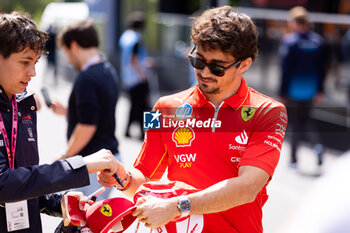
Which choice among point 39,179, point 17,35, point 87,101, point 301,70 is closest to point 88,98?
Answer: point 87,101

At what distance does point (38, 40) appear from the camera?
250cm

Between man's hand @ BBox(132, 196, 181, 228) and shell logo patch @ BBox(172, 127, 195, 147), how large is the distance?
37 centimetres

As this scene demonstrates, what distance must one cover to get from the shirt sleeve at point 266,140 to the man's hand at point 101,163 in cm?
59

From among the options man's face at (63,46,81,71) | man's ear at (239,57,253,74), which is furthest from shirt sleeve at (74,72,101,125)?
man's ear at (239,57,253,74)

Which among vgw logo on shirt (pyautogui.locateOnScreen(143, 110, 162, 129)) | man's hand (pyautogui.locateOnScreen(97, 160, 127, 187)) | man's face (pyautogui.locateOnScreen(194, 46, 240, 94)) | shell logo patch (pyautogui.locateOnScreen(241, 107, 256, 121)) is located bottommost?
man's hand (pyautogui.locateOnScreen(97, 160, 127, 187))

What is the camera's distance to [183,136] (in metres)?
2.66

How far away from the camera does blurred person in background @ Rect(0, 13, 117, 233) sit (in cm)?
224

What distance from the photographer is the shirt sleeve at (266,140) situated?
2473 mm

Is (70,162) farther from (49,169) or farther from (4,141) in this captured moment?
(4,141)

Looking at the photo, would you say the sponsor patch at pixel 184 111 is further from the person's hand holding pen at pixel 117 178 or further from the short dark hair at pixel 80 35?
the short dark hair at pixel 80 35

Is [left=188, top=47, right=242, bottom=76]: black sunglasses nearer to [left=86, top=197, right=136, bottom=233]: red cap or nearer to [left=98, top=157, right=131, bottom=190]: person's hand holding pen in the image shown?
[left=98, top=157, right=131, bottom=190]: person's hand holding pen

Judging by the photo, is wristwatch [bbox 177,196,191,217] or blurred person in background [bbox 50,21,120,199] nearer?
wristwatch [bbox 177,196,191,217]

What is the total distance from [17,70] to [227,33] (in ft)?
3.22

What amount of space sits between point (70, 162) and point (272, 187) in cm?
513
